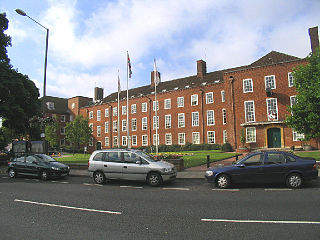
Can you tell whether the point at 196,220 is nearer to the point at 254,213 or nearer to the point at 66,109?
the point at 254,213

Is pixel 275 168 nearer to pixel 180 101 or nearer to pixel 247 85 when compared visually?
pixel 247 85

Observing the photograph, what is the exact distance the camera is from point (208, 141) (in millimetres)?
38062

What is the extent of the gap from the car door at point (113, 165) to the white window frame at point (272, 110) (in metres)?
24.2

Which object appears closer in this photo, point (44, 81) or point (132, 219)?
point (132, 219)

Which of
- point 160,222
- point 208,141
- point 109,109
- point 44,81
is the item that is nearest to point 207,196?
point 160,222

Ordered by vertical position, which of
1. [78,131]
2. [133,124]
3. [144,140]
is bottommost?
[144,140]

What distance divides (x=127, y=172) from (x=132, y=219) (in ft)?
18.1

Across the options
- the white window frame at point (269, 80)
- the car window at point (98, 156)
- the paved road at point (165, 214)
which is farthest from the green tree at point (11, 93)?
the white window frame at point (269, 80)

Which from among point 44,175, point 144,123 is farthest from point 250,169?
point 144,123

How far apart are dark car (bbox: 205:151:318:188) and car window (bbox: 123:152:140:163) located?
344 cm

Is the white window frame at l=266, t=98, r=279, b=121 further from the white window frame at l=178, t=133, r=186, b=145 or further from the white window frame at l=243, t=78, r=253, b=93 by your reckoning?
the white window frame at l=178, t=133, r=186, b=145

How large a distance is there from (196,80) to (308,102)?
27761mm

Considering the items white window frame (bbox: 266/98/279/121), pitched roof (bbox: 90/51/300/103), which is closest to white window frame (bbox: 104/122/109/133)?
pitched roof (bbox: 90/51/300/103)

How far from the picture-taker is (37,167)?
13883mm
